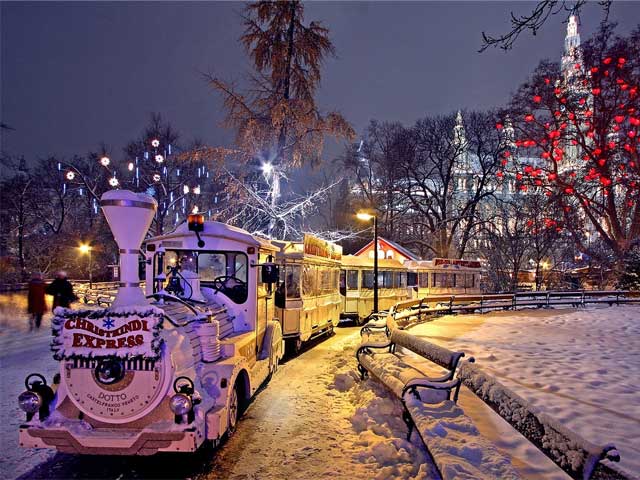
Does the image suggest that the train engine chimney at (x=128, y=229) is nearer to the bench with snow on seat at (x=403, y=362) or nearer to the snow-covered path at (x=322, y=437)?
the snow-covered path at (x=322, y=437)

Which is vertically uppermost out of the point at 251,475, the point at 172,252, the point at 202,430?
the point at 172,252

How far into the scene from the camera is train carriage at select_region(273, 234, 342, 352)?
1215cm

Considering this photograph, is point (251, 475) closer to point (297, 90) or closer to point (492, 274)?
point (297, 90)

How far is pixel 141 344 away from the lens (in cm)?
496

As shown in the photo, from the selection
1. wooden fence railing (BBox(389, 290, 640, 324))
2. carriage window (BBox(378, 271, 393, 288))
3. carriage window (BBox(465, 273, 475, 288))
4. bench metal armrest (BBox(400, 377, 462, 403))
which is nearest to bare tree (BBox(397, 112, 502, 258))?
carriage window (BBox(465, 273, 475, 288))

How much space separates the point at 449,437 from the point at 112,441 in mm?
3383

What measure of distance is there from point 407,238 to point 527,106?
743 inches

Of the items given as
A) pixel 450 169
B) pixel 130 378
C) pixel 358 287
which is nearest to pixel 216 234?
pixel 130 378

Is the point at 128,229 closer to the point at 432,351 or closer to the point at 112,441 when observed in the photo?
the point at 112,441

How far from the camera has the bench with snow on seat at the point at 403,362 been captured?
6.22 metres

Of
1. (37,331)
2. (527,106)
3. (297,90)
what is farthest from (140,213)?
(527,106)

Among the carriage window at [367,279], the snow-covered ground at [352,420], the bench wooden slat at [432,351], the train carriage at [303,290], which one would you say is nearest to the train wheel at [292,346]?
the train carriage at [303,290]

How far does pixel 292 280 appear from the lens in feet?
40.9

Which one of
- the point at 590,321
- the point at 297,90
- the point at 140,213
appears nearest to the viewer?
the point at 140,213
